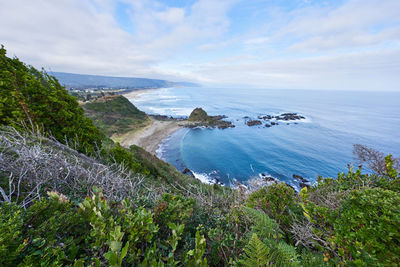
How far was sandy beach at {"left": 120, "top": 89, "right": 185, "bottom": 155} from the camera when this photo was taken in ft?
103

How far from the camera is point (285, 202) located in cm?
390

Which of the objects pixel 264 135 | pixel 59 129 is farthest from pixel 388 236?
pixel 264 135

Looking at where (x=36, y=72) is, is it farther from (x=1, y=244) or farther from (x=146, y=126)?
(x=146, y=126)

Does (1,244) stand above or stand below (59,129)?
above

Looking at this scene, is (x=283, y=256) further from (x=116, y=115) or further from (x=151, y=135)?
(x=116, y=115)

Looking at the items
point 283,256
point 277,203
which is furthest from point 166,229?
point 277,203

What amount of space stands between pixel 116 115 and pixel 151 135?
20.1 m

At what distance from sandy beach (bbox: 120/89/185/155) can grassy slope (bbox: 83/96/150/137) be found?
3317 millimetres

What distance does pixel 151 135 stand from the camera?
123ft

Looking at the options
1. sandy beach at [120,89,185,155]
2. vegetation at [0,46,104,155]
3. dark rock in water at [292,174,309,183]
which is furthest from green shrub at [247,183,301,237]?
sandy beach at [120,89,185,155]

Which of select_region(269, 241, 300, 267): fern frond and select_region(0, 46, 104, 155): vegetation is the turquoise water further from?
select_region(269, 241, 300, 267): fern frond

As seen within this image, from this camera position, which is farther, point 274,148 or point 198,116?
point 198,116

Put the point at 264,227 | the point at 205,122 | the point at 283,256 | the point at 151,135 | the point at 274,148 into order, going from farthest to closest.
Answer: the point at 205,122
the point at 151,135
the point at 274,148
the point at 264,227
the point at 283,256

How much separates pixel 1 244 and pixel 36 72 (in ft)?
38.8
